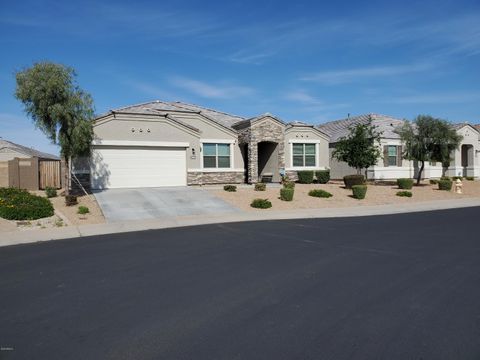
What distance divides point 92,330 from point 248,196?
52.9 ft

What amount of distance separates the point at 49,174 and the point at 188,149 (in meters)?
7.99

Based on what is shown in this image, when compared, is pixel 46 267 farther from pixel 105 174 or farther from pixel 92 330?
pixel 105 174

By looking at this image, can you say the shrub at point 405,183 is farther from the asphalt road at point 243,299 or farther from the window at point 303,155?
the asphalt road at point 243,299

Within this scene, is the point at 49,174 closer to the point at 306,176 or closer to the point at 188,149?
the point at 188,149

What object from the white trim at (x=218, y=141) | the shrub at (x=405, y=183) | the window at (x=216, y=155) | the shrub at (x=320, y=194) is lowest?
the shrub at (x=320, y=194)

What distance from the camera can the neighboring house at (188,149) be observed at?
22406mm

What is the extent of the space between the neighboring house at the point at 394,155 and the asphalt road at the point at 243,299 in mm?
22731

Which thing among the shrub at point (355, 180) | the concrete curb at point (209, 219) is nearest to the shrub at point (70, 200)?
the concrete curb at point (209, 219)

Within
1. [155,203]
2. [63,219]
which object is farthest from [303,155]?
[63,219]

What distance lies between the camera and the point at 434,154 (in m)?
28.6

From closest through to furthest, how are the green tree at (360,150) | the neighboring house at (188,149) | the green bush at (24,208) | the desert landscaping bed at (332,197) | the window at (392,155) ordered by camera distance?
1. the green bush at (24,208)
2. the desert landscaping bed at (332,197)
3. the neighboring house at (188,149)
4. the green tree at (360,150)
5. the window at (392,155)

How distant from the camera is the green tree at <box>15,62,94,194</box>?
675 inches

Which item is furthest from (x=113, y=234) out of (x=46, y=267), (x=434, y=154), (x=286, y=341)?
(x=434, y=154)

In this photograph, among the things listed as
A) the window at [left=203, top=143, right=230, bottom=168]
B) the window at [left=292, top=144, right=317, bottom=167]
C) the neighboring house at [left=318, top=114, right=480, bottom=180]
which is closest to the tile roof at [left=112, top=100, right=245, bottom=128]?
the window at [left=203, top=143, right=230, bottom=168]
